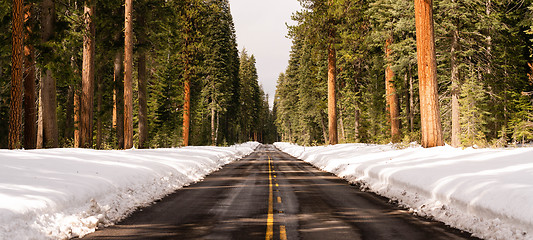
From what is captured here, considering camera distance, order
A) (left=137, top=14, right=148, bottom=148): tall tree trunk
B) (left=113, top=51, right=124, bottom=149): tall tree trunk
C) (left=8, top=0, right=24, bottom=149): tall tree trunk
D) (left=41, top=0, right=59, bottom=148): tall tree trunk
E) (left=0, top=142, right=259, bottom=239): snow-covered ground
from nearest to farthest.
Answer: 1. (left=0, top=142, right=259, bottom=239): snow-covered ground
2. (left=8, top=0, right=24, bottom=149): tall tree trunk
3. (left=41, top=0, right=59, bottom=148): tall tree trunk
4. (left=137, top=14, right=148, bottom=148): tall tree trunk
5. (left=113, top=51, right=124, bottom=149): tall tree trunk

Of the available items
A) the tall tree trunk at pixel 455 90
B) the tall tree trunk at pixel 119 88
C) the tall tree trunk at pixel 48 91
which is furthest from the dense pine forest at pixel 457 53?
the tall tree trunk at pixel 48 91

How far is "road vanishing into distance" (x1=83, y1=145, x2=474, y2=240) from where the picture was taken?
22.0 ft

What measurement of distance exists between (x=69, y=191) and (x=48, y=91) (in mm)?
11776

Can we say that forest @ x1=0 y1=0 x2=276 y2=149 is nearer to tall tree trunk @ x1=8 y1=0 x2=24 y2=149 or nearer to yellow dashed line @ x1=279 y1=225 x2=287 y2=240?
tall tree trunk @ x1=8 y1=0 x2=24 y2=149

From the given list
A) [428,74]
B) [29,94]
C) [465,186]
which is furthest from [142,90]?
[465,186]

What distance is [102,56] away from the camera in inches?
950

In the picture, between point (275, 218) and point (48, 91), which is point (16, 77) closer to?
point (48, 91)

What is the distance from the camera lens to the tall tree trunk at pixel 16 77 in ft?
45.7

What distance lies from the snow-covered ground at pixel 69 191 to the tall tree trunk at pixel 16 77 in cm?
267

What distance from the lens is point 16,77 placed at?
1391cm

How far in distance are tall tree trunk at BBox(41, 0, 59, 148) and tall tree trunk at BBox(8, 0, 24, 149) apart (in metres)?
3.10

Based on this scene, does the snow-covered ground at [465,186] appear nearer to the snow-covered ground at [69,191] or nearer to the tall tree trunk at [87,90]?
the snow-covered ground at [69,191]

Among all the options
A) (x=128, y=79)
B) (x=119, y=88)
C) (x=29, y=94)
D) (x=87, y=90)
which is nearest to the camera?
(x=29, y=94)

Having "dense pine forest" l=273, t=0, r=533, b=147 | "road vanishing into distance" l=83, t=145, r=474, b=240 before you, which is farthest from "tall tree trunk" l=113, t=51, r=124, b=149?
"road vanishing into distance" l=83, t=145, r=474, b=240
